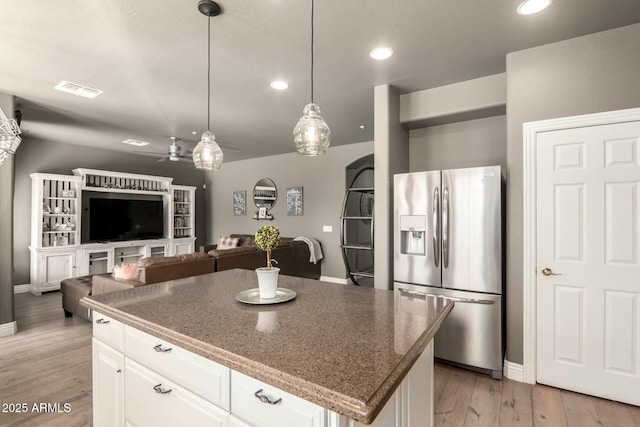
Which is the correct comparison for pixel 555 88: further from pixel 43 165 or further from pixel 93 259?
pixel 43 165

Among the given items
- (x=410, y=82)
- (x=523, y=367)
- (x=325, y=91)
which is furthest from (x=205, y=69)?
(x=523, y=367)

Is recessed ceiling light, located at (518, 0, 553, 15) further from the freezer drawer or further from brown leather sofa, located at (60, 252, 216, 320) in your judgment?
brown leather sofa, located at (60, 252, 216, 320)

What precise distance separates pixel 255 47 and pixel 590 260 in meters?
3.11

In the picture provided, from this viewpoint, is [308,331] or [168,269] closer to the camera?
[308,331]

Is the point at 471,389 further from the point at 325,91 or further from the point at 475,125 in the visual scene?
the point at 325,91

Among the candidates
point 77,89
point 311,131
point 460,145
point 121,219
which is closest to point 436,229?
point 460,145

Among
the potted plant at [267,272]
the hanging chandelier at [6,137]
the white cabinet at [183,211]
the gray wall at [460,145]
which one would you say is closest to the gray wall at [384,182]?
the gray wall at [460,145]

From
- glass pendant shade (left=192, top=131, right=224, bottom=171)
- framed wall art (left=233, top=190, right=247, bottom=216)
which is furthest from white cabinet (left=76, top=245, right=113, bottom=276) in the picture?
glass pendant shade (left=192, top=131, right=224, bottom=171)

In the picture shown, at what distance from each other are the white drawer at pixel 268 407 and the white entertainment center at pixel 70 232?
612cm

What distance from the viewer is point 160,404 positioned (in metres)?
1.36

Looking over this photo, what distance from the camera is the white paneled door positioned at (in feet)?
7.27

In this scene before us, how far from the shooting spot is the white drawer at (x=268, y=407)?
3.00 feet

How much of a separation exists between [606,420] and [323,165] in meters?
5.21

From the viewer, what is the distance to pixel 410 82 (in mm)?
3209
